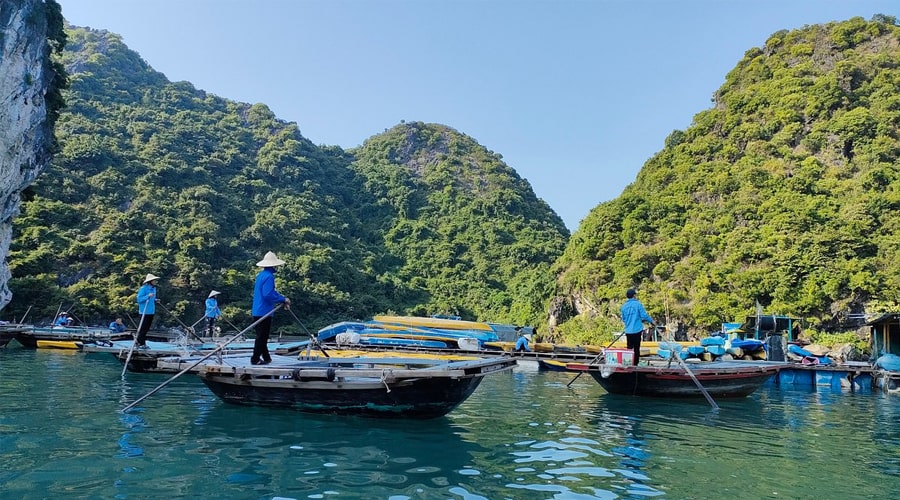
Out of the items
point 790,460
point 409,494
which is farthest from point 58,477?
point 790,460

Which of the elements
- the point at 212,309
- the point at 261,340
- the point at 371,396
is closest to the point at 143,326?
the point at 212,309

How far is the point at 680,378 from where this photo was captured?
12344mm

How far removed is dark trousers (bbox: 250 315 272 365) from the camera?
9398 millimetres

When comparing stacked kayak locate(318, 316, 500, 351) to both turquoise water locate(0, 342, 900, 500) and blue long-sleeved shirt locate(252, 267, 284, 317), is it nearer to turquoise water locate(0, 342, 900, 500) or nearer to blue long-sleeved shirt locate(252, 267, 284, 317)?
turquoise water locate(0, 342, 900, 500)

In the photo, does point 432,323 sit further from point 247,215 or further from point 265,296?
point 247,215

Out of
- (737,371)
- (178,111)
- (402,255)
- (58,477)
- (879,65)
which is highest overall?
(178,111)

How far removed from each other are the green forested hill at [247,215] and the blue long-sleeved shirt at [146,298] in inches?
740

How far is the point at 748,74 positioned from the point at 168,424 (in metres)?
50.6

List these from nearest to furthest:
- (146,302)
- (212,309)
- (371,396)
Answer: (371,396)
(146,302)
(212,309)

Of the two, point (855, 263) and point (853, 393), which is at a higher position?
point (855, 263)

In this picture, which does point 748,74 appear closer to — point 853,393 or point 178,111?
point 853,393

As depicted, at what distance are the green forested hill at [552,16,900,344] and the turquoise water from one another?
17.5 meters

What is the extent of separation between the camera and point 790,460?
23.2ft

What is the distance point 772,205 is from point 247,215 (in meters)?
44.2
